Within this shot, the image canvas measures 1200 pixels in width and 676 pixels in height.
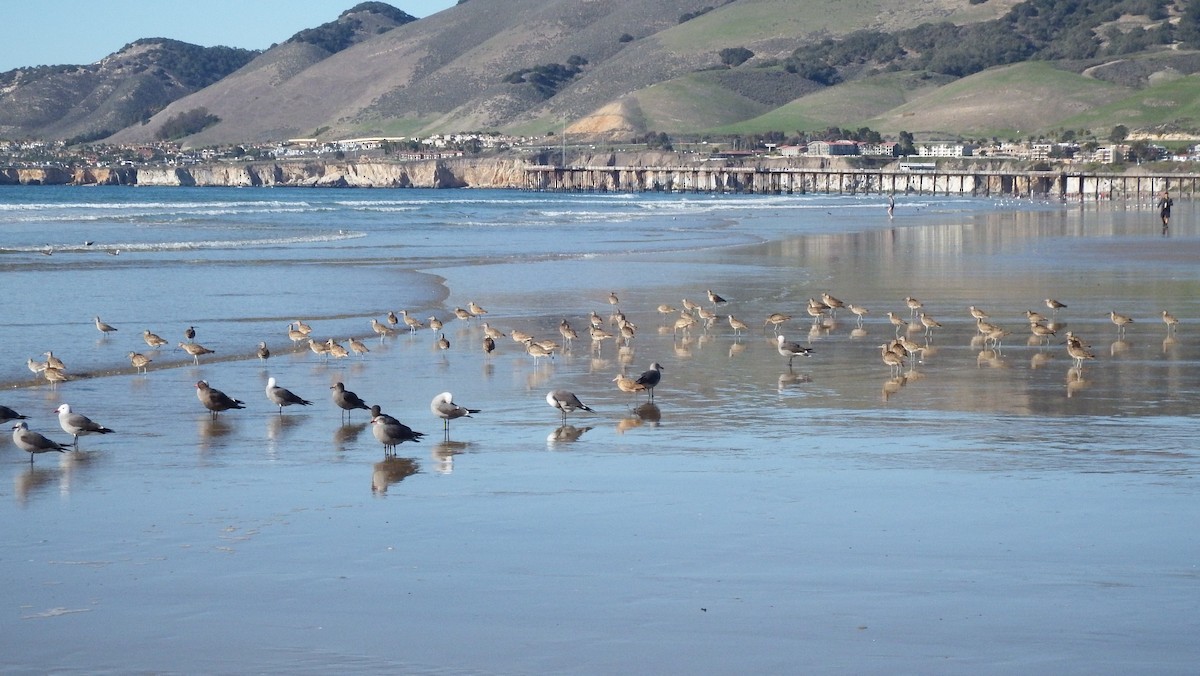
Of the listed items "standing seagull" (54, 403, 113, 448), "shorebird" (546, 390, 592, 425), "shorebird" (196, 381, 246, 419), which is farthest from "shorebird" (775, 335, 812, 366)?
"standing seagull" (54, 403, 113, 448)

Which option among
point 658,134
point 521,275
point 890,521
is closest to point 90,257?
point 521,275

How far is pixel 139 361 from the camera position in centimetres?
1716

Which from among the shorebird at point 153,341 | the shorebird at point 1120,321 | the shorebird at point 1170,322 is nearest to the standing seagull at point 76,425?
the shorebird at point 153,341

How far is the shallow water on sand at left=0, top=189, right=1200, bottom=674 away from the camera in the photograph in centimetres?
721

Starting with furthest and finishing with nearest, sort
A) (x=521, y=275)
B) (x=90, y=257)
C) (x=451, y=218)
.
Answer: (x=451, y=218)
(x=90, y=257)
(x=521, y=275)

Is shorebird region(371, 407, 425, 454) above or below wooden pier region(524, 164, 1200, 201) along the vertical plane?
below

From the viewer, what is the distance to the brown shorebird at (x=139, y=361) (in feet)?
56.2

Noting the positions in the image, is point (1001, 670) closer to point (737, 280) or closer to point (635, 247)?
point (737, 280)

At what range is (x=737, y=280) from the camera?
29.8m

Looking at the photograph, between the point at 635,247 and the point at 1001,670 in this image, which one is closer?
the point at 1001,670

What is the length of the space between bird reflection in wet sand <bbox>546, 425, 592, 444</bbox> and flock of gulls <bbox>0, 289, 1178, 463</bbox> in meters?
0.21

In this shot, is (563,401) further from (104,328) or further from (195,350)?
(104,328)

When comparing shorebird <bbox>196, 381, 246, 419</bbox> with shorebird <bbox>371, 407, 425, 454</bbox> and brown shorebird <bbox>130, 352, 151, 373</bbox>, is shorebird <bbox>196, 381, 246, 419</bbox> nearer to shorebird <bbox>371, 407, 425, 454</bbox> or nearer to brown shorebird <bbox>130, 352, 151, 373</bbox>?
shorebird <bbox>371, 407, 425, 454</bbox>

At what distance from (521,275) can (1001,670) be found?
26.0 meters
